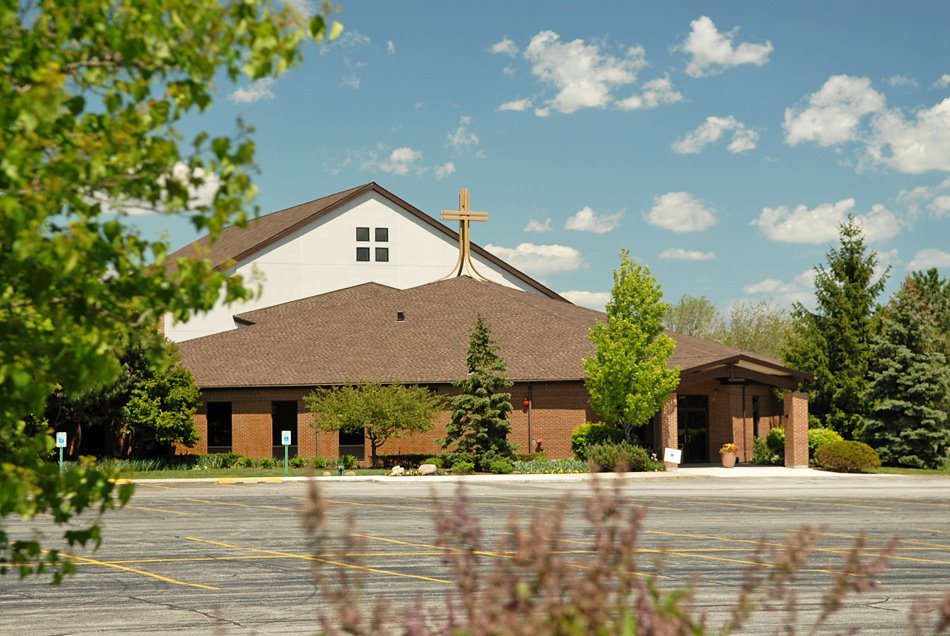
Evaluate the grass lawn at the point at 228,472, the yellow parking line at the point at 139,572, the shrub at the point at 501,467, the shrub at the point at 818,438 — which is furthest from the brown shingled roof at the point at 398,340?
the yellow parking line at the point at 139,572

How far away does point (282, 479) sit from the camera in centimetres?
3959

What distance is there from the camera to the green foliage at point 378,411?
143 ft

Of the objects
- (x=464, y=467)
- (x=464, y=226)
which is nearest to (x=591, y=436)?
(x=464, y=467)

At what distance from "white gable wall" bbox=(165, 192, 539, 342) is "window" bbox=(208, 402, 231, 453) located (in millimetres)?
12475

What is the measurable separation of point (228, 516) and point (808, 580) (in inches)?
579

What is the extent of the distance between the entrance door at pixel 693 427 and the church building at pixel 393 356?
5cm

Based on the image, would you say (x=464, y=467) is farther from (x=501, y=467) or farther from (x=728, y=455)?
(x=728, y=455)

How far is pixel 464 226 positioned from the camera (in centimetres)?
6184

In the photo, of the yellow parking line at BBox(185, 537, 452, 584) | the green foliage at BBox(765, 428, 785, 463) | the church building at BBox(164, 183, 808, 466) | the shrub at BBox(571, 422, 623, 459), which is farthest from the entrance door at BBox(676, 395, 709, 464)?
the yellow parking line at BBox(185, 537, 452, 584)

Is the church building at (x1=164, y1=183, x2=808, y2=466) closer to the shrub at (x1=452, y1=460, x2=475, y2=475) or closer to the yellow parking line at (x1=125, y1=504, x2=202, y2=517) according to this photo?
the shrub at (x1=452, y1=460, x2=475, y2=475)

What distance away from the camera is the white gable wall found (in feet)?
205

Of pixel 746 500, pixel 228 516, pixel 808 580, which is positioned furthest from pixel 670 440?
pixel 808 580

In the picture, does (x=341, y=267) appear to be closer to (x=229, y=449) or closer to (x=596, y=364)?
(x=229, y=449)

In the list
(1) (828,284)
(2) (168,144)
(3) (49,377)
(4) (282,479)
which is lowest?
(4) (282,479)
